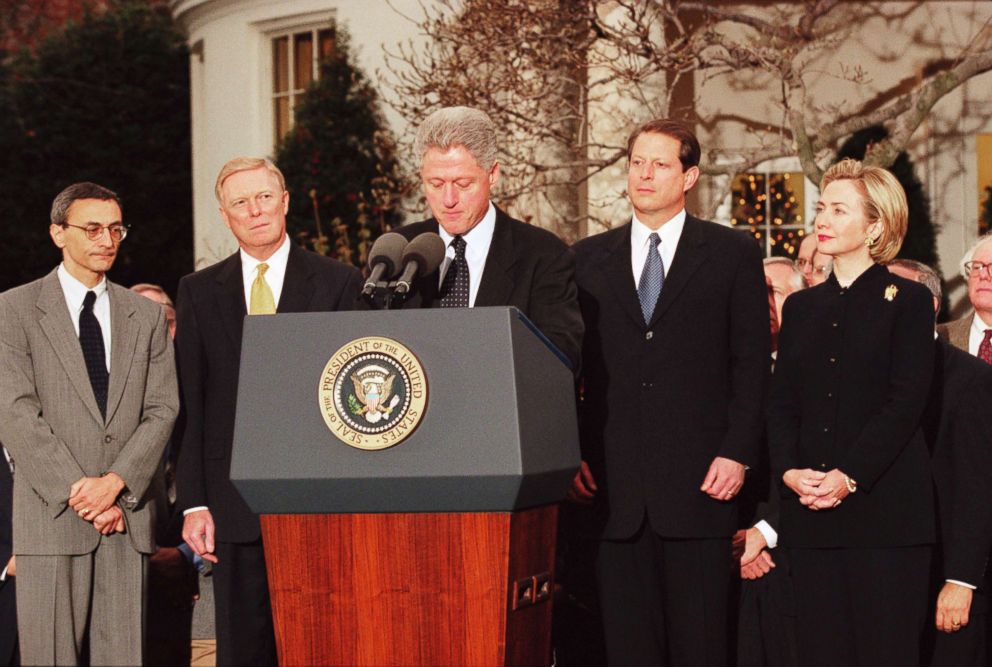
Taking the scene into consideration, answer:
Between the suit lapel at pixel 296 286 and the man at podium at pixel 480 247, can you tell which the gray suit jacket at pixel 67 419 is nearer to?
the suit lapel at pixel 296 286

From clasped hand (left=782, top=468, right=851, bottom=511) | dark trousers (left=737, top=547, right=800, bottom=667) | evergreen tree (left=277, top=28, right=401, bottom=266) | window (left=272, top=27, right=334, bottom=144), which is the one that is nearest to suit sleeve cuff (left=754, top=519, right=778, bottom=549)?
dark trousers (left=737, top=547, right=800, bottom=667)

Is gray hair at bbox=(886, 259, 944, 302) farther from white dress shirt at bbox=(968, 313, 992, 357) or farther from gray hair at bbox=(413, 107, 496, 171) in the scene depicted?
gray hair at bbox=(413, 107, 496, 171)

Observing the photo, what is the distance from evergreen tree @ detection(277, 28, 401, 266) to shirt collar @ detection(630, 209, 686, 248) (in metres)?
9.92

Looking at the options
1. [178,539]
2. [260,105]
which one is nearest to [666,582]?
[178,539]

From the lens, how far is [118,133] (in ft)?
68.0

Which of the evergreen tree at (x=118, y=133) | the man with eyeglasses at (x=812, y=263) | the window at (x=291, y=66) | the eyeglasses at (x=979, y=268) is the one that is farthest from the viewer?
the evergreen tree at (x=118, y=133)

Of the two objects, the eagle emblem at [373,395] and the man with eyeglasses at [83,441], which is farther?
the man with eyeglasses at [83,441]

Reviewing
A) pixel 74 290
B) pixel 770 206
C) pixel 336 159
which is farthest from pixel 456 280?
pixel 336 159

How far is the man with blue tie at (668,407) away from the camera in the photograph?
4.29m

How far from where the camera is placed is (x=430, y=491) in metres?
3.11

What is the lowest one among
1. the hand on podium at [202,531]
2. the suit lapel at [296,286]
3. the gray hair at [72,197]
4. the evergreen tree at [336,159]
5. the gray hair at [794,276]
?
the hand on podium at [202,531]

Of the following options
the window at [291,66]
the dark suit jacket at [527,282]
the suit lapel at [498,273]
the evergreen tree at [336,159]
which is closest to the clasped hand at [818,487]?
the dark suit jacket at [527,282]

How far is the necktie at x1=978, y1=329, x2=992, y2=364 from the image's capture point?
5.74m

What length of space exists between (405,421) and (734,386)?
5.00 feet
